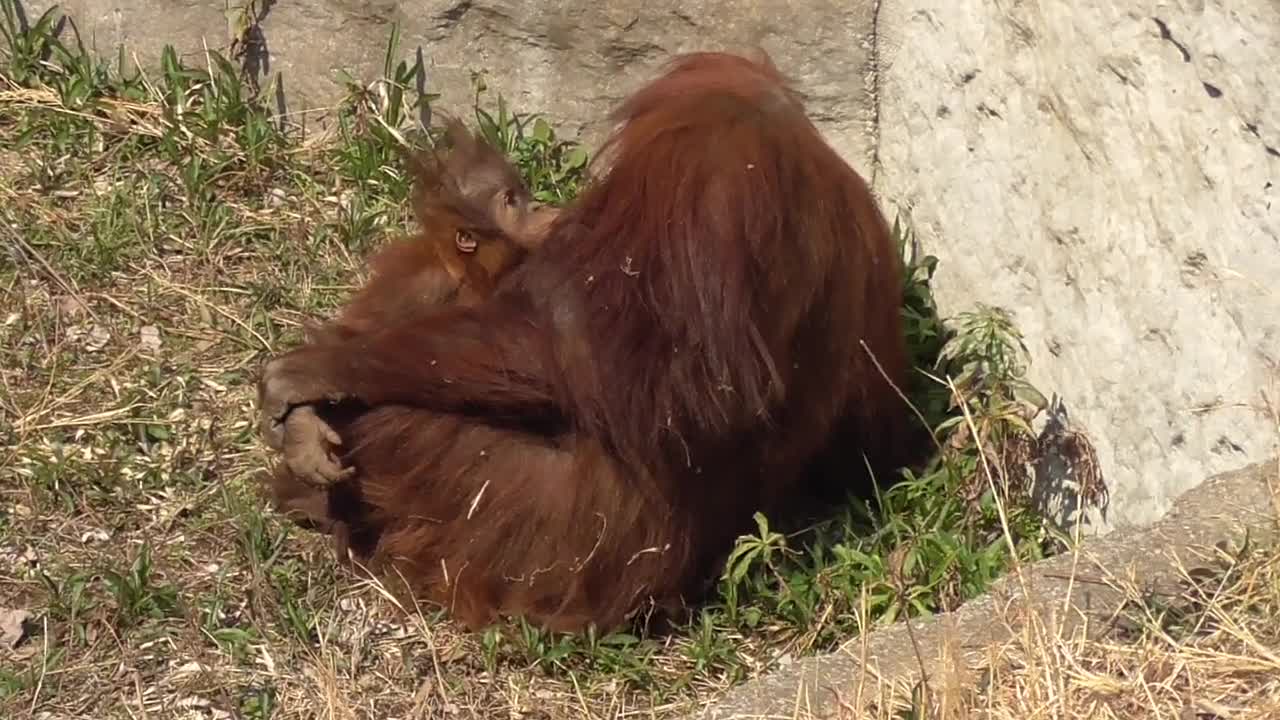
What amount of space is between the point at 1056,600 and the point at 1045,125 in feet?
4.15

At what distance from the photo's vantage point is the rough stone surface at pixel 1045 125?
3.14 m

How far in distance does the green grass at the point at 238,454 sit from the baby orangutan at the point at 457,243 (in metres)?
0.48

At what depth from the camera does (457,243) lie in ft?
12.5

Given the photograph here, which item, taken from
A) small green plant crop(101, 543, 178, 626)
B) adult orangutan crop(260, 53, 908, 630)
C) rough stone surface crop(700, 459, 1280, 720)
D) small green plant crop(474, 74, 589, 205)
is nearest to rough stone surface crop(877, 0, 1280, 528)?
rough stone surface crop(700, 459, 1280, 720)

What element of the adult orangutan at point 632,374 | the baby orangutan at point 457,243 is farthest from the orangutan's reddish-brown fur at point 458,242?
the adult orangutan at point 632,374

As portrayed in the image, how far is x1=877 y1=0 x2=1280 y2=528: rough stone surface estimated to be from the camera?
3.10 meters

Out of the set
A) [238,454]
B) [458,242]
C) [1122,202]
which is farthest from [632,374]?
[238,454]

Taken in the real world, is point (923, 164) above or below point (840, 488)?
above

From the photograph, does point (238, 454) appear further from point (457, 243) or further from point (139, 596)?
point (457, 243)

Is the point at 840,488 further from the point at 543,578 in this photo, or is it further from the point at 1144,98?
the point at 1144,98

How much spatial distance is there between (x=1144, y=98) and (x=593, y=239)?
3.59 ft

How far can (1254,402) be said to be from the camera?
3113mm

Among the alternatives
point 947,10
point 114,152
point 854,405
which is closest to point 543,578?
point 854,405

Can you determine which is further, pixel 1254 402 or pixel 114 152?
Answer: pixel 114 152
